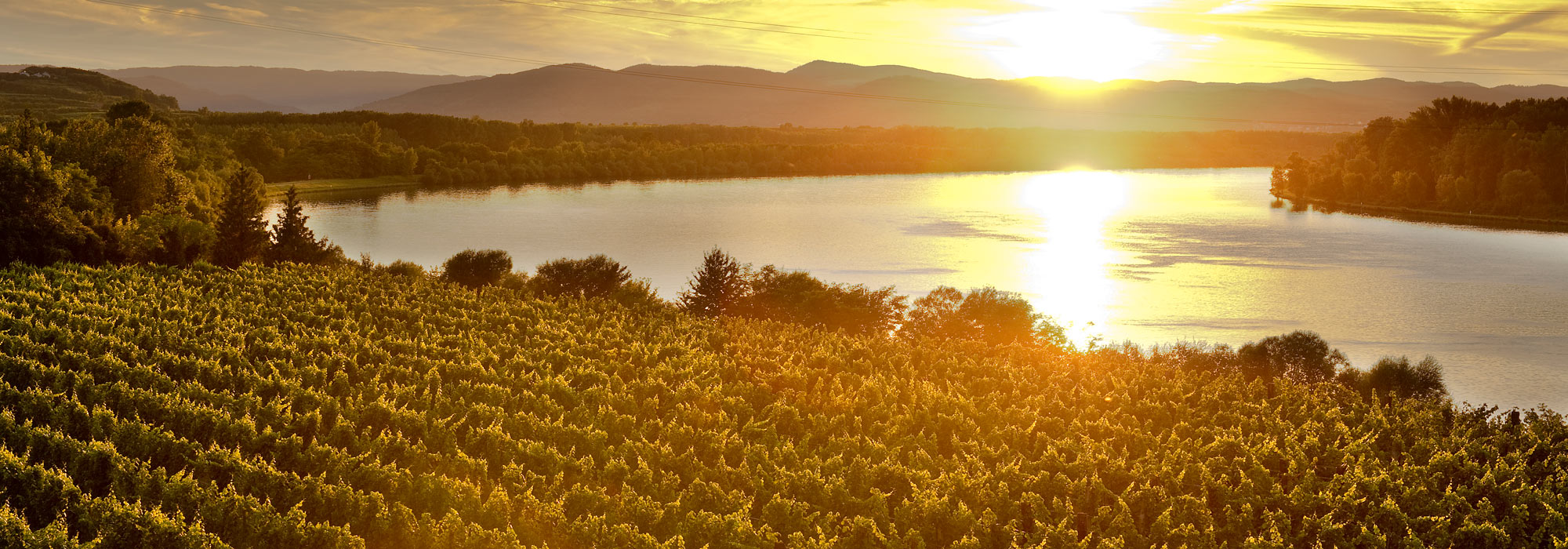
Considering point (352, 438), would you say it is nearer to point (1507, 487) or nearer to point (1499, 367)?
point (1507, 487)

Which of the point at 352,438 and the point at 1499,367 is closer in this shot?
the point at 352,438

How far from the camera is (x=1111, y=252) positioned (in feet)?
326

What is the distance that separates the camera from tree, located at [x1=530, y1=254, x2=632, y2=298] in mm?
62125

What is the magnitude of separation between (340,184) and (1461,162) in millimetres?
147896

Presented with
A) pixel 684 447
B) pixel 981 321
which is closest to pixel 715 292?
pixel 981 321

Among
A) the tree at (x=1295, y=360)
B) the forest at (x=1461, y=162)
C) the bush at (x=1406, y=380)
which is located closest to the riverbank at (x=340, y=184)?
the tree at (x=1295, y=360)

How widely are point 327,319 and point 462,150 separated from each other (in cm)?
12599

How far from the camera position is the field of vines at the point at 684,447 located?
23.5m

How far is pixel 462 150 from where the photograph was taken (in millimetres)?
165375

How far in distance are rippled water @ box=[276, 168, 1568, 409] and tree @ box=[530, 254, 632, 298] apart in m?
13.1

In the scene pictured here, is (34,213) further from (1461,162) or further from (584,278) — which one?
(1461,162)

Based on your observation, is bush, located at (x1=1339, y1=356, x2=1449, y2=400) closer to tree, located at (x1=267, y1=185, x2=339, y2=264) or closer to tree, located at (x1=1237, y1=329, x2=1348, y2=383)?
tree, located at (x1=1237, y1=329, x2=1348, y2=383)

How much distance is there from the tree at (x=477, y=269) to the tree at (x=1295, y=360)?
147 ft

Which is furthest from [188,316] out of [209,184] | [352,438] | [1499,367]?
[1499,367]
